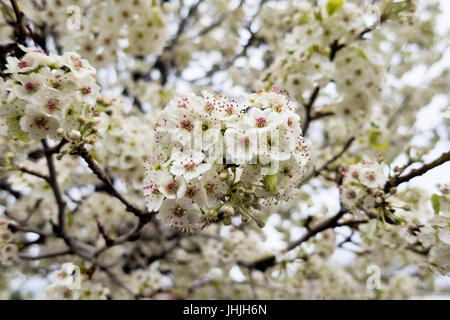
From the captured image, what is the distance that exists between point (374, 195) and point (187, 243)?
3.47 m

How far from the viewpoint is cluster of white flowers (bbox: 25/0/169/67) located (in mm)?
3275

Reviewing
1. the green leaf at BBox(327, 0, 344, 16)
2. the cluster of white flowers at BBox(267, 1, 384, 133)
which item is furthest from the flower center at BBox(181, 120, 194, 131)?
the green leaf at BBox(327, 0, 344, 16)

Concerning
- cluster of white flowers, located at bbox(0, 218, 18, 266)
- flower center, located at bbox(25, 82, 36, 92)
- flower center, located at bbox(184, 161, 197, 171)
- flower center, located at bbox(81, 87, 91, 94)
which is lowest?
cluster of white flowers, located at bbox(0, 218, 18, 266)

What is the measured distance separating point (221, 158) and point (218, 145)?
6cm

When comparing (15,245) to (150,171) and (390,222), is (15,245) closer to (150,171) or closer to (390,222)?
(150,171)

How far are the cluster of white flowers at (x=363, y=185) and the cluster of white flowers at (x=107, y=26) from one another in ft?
8.21

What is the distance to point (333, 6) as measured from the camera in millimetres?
2715

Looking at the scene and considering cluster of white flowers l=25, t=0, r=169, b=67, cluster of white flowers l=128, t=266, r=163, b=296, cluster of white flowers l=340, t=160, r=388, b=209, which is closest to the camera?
cluster of white flowers l=340, t=160, r=388, b=209

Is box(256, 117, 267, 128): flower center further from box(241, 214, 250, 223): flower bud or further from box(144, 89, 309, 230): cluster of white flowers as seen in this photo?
box(241, 214, 250, 223): flower bud

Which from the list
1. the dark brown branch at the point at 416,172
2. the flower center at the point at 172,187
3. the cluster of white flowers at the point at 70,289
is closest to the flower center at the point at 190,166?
the flower center at the point at 172,187

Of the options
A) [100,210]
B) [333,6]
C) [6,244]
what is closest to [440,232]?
[333,6]

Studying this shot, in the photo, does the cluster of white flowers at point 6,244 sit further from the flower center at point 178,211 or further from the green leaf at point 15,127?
the flower center at point 178,211

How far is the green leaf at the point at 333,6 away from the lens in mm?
2678
